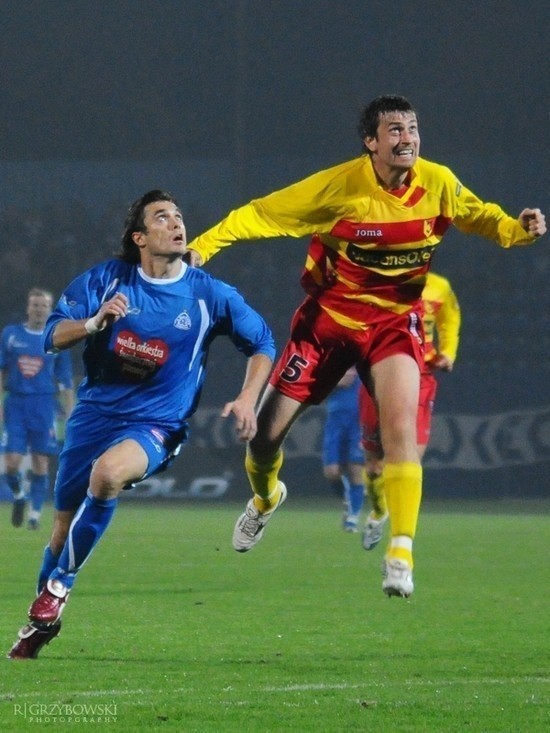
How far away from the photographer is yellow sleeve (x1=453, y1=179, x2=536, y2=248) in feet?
23.5

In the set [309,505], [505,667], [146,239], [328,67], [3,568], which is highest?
[328,67]

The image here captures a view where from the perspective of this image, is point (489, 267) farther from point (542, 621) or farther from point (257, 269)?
point (542, 621)

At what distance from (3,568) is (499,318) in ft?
39.0

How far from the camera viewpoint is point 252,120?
74.6ft

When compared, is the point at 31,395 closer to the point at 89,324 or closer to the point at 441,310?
the point at 441,310

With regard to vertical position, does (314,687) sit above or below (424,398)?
below

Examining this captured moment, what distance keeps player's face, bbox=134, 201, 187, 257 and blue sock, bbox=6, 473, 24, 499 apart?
8.81 meters

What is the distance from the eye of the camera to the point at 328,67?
22.9 m

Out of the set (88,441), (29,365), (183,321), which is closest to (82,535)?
(88,441)

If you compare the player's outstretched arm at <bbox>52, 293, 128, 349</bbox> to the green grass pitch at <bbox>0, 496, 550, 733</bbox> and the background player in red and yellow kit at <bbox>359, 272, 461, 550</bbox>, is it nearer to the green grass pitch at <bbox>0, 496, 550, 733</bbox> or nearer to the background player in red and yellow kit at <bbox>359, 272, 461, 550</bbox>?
the green grass pitch at <bbox>0, 496, 550, 733</bbox>

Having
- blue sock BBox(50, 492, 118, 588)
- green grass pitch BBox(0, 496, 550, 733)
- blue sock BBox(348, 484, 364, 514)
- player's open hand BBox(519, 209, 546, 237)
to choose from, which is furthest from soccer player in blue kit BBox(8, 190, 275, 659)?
blue sock BBox(348, 484, 364, 514)

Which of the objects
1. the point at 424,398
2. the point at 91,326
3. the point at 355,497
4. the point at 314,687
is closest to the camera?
the point at 314,687

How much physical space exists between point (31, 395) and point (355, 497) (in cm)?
338

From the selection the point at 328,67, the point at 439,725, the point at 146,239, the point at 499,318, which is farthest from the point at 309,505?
the point at 439,725
